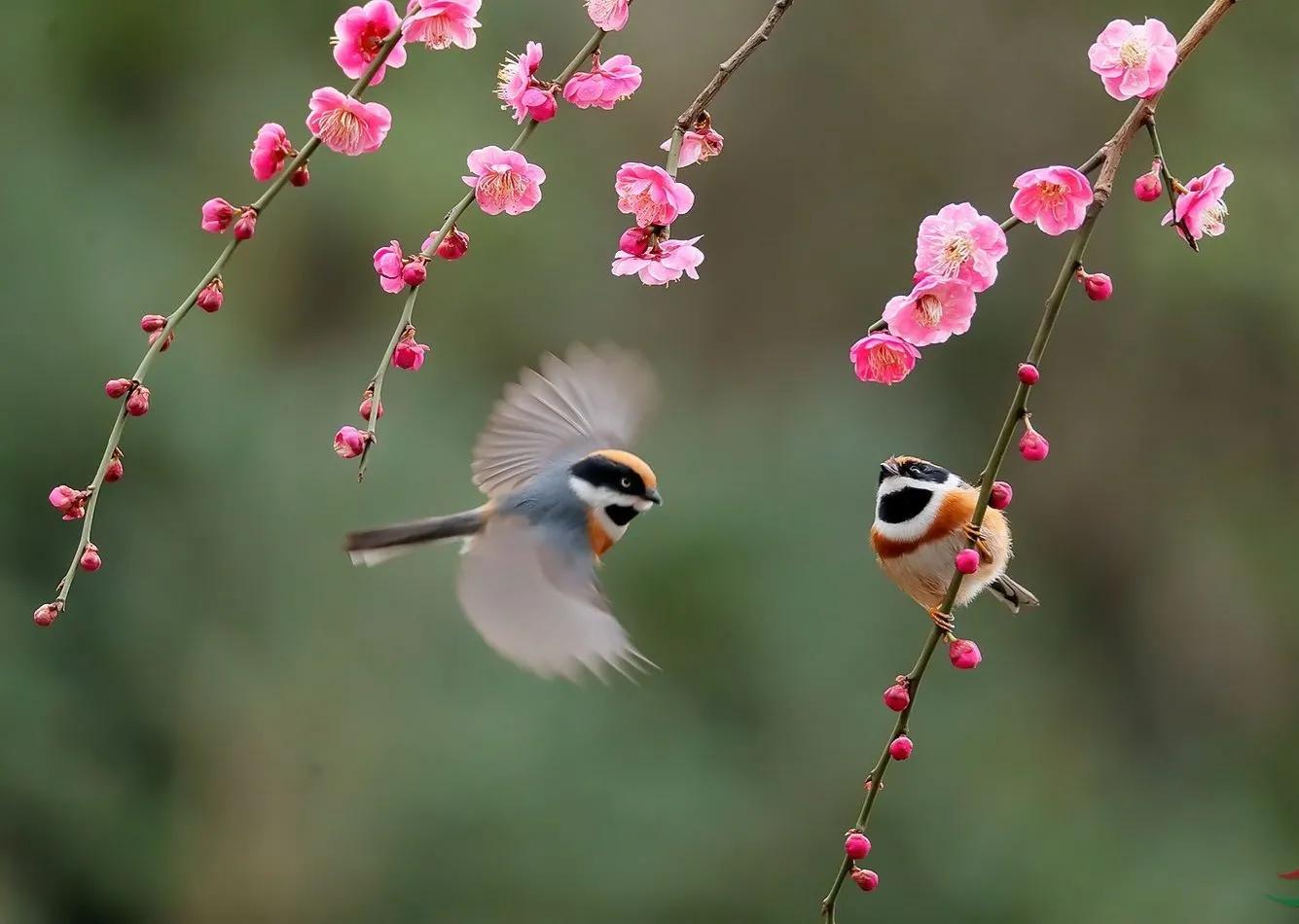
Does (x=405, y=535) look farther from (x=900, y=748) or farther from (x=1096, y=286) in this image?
(x=1096, y=286)

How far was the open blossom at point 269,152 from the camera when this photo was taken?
1.42 meters

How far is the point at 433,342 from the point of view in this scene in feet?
15.8

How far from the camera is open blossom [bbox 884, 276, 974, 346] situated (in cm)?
143

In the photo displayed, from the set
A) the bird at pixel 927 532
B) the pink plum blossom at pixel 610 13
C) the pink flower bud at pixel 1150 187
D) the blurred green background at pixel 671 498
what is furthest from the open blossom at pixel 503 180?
the blurred green background at pixel 671 498

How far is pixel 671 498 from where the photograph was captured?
4297mm

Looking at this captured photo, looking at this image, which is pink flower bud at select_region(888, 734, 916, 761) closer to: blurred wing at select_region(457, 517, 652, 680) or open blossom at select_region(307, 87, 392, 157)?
blurred wing at select_region(457, 517, 652, 680)

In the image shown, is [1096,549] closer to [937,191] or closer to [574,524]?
[937,191]

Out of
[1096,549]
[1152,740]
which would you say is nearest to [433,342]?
[1096,549]

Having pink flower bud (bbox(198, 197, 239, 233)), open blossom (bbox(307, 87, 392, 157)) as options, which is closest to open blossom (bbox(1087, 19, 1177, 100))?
open blossom (bbox(307, 87, 392, 157))

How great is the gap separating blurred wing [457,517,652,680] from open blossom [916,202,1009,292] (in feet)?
1.78

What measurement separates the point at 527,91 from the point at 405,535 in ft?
2.27

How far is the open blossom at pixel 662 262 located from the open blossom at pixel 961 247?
226 millimetres

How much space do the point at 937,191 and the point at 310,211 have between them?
6.92 ft

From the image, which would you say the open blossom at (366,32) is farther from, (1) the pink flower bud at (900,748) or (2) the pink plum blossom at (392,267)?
(1) the pink flower bud at (900,748)
